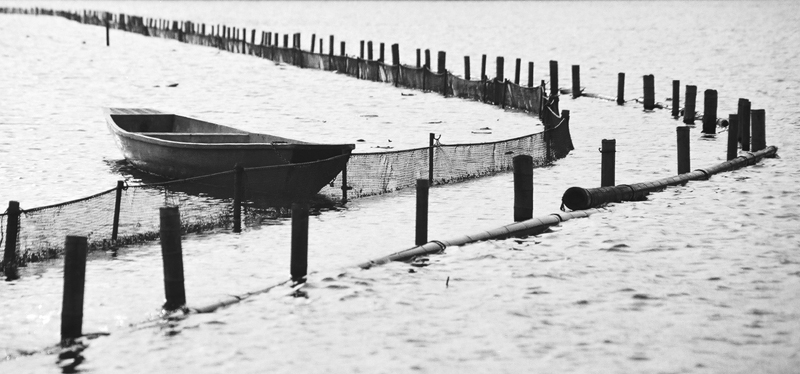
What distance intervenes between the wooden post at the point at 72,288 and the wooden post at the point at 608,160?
8.19 m

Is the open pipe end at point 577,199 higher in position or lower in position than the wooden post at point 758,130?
lower

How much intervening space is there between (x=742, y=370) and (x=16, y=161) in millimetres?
15097

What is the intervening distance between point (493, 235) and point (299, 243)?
302 centimetres

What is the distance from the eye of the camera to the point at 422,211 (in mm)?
11836

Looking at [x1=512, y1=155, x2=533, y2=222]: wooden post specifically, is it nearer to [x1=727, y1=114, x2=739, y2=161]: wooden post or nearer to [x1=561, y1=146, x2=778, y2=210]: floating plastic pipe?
[x1=561, y1=146, x2=778, y2=210]: floating plastic pipe

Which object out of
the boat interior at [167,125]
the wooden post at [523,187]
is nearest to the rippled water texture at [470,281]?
the wooden post at [523,187]

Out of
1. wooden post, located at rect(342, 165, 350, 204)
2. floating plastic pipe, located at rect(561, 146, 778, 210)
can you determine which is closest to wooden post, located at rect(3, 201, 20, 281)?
wooden post, located at rect(342, 165, 350, 204)

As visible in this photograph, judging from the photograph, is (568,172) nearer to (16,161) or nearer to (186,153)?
(186,153)

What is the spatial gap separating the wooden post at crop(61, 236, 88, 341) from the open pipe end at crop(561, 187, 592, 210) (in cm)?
745

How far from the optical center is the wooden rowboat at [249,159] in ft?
47.9

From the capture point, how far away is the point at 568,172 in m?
18.2

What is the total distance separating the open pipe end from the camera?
14180 mm

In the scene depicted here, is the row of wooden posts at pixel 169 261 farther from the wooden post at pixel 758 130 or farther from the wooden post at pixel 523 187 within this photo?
the wooden post at pixel 758 130

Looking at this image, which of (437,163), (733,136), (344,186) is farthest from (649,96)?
(344,186)
